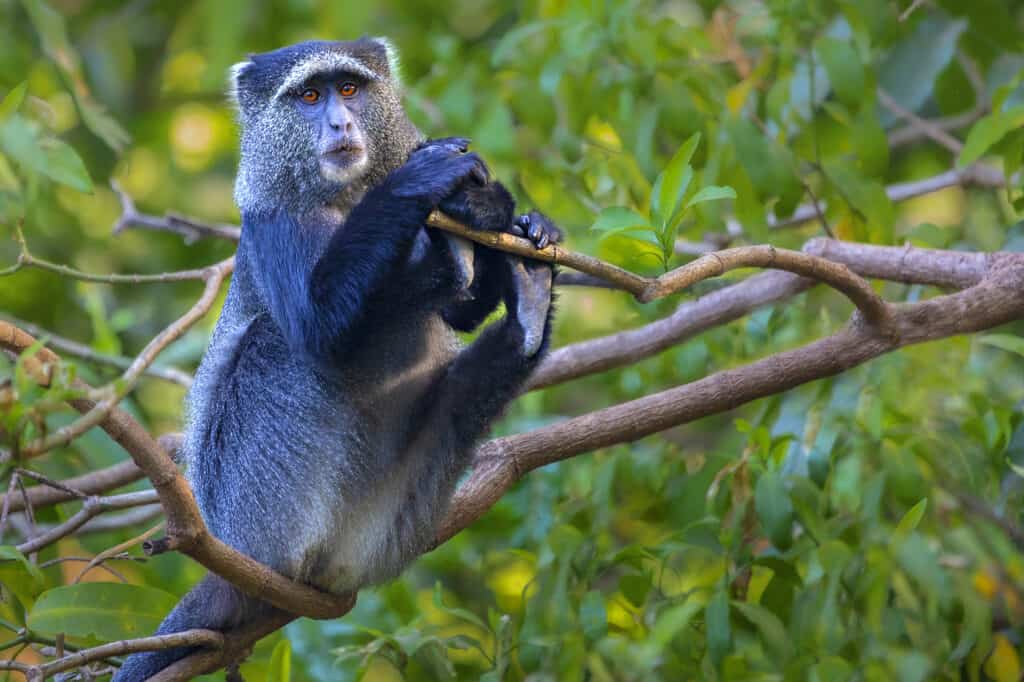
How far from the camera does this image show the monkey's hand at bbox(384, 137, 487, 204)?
4621mm

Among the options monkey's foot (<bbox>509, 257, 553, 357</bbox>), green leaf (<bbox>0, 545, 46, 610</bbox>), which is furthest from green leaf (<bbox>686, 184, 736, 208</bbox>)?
green leaf (<bbox>0, 545, 46, 610</bbox>)

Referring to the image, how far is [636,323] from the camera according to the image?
7.05m

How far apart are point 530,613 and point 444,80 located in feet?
11.6

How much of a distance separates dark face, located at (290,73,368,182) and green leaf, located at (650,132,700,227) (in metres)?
1.38

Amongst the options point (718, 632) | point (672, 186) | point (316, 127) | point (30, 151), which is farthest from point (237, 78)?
point (718, 632)

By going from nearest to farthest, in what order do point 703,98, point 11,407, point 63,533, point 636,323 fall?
point 11,407 < point 63,533 < point 703,98 < point 636,323

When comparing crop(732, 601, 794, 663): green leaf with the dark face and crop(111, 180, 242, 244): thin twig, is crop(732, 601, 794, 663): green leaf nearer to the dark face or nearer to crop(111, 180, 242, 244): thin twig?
the dark face

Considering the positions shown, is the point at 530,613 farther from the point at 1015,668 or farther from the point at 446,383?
the point at 1015,668

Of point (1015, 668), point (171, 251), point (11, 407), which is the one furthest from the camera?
point (171, 251)

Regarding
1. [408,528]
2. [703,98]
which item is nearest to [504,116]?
[703,98]

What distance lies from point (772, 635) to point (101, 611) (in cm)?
252

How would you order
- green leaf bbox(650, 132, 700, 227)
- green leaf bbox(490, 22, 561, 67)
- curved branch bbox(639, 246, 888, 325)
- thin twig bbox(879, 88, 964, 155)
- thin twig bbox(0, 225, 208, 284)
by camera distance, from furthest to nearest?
thin twig bbox(879, 88, 964, 155) < green leaf bbox(490, 22, 561, 67) < thin twig bbox(0, 225, 208, 284) < green leaf bbox(650, 132, 700, 227) < curved branch bbox(639, 246, 888, 325)

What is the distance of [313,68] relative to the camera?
5.23 meters

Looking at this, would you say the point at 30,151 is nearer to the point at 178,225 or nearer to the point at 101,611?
the point at 101,611
